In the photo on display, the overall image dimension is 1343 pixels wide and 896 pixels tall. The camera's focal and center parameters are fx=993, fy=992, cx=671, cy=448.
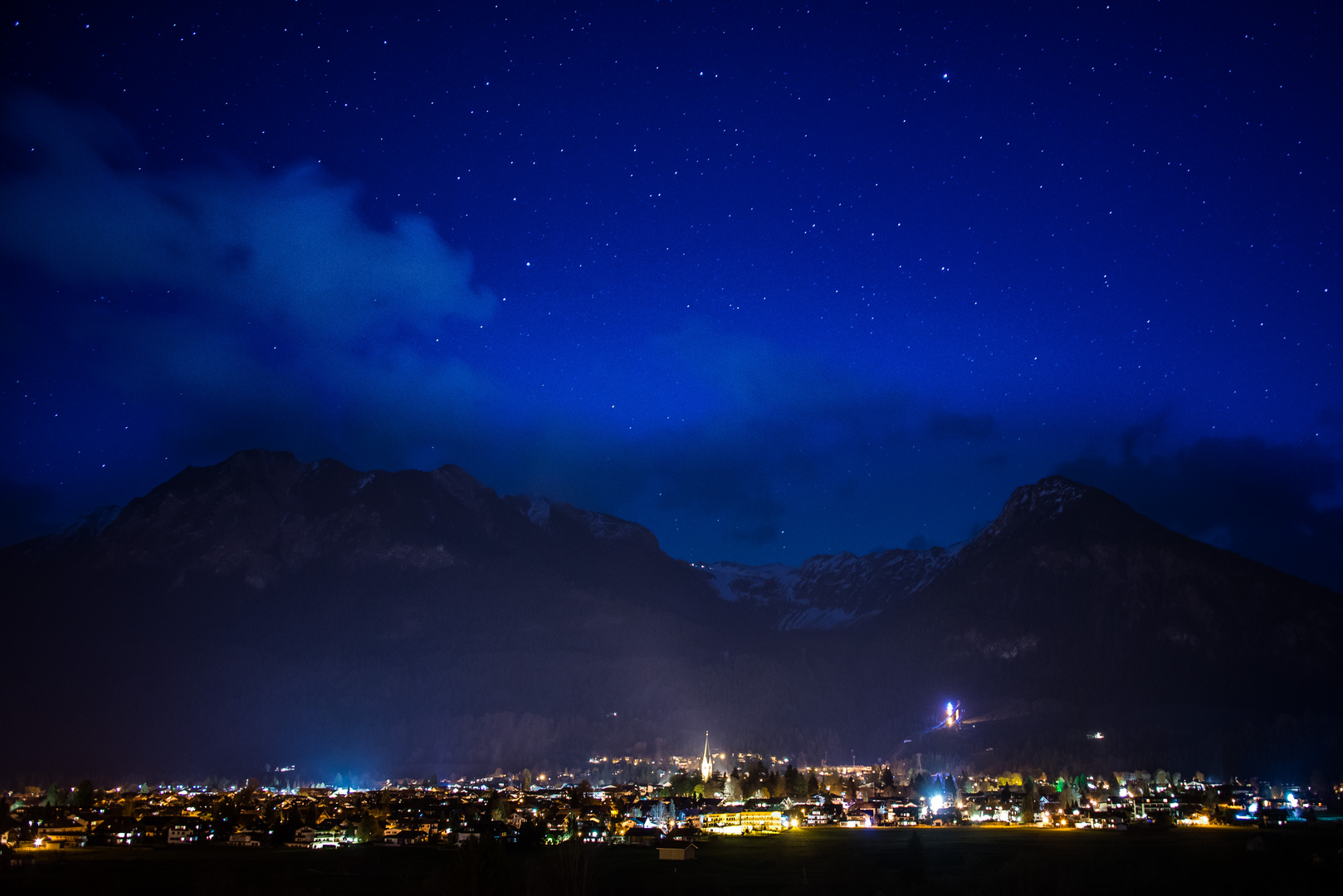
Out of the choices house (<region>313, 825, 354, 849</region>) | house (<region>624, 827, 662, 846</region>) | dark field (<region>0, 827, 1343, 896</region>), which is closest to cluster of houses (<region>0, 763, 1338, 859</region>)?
house (<region>313, 825, 354, 849</region>)

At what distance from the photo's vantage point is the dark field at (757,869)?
66.6 meters

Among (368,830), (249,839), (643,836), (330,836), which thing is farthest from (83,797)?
(643,836)

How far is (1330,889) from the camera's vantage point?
66.4 metres

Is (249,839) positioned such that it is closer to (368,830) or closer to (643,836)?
(368,830)

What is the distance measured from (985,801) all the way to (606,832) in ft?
251

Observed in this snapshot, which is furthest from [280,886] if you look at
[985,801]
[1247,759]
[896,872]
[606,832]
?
[1247,759]

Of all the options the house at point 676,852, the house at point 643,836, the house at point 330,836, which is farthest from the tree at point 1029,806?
the house at point 330,836

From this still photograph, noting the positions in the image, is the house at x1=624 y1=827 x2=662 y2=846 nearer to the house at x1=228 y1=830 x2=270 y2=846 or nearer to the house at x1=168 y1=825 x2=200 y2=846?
the house at x1=228 y1=830 x2=270 y2=846

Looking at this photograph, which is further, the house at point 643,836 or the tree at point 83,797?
the tree at point 83,797

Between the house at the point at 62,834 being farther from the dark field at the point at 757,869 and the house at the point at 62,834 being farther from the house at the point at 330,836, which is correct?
the house at the point at 330,836

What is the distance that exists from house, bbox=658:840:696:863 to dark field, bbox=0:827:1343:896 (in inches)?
60.7

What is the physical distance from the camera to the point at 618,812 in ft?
490

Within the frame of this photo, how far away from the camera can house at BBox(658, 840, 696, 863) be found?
93900 mm

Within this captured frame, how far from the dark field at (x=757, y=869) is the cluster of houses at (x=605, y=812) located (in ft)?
→ 31.5
